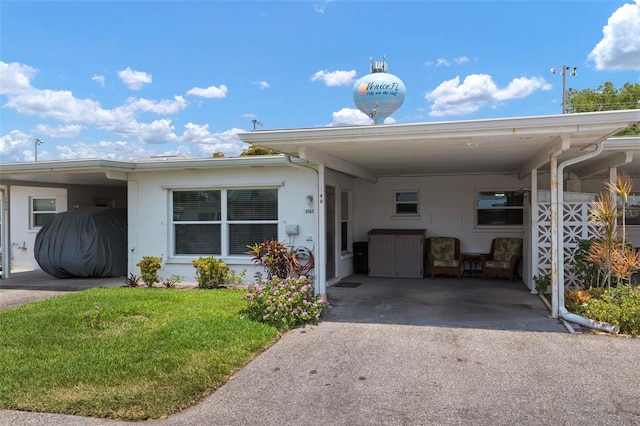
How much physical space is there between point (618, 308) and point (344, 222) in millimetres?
6338

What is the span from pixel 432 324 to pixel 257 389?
300cm

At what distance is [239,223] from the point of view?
9.95 meters

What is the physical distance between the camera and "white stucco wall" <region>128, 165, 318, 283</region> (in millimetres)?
9422

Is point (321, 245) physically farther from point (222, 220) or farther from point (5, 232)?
point (5, 232)

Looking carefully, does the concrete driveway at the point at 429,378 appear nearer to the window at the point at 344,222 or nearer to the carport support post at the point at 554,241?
the carport support post at the point at 554,241

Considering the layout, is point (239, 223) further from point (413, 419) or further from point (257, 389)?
point (413, 419)

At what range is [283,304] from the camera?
21.0 feet

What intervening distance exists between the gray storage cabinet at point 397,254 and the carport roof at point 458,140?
254cm

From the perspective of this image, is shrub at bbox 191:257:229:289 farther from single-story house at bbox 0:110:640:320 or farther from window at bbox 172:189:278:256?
A: window at bbox 172:189:278:256

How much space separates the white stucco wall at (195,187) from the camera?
30.9ft

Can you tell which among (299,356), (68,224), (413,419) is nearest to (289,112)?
(68,224)

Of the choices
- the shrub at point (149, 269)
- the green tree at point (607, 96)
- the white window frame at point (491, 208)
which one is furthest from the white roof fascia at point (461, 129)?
the green tree at point (607, 96)

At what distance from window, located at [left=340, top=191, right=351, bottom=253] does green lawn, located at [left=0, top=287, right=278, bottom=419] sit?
378 cm

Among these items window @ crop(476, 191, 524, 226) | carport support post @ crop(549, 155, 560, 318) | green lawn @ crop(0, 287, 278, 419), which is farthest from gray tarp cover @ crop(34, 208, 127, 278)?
carport support post @ crop(549, 155, 560, 318)
